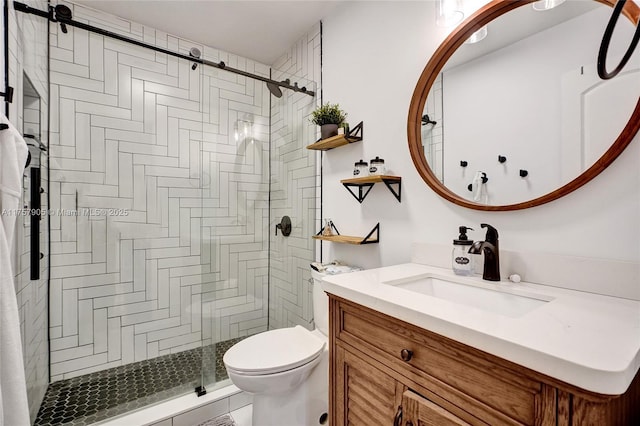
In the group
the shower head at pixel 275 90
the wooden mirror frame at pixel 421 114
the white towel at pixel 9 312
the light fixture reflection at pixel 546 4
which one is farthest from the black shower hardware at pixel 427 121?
the white towel at pixel 9 312

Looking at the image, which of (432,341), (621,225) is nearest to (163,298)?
(432,341)

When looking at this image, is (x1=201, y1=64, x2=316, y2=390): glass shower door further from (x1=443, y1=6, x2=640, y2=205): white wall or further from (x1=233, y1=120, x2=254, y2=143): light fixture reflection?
(x1=443, y1=6, x2=640, y2=205): white wall

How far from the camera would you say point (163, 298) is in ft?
7.48

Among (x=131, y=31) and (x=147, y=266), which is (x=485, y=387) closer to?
(x=147, y=266)

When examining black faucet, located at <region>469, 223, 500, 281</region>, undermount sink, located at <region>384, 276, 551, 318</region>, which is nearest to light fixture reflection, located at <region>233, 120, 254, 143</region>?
undermount sink, located at <region>384, 276, 551, 318</region>

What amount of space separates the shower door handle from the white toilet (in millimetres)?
797

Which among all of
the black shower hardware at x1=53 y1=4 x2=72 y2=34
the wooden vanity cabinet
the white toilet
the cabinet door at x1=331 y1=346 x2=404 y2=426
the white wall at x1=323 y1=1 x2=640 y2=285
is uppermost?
the black shower hardware at x1=53 y1=4 x2=72 y2=34

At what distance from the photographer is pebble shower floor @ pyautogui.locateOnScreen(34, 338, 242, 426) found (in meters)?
1.58

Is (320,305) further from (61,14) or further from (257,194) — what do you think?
(61,14)

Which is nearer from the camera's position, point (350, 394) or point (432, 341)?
point (432, 341)

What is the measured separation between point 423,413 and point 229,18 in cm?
256

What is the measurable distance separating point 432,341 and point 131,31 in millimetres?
2859

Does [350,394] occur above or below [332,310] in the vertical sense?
below

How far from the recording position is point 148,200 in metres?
2.23
